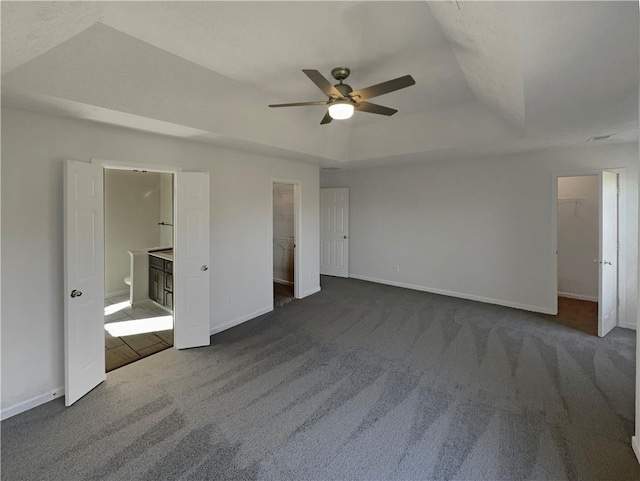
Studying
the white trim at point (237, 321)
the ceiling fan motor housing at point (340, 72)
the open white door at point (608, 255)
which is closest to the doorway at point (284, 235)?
the white trim at point (237, 321)

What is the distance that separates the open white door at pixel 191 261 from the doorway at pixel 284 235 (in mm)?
2861

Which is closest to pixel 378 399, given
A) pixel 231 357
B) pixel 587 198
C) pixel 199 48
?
pixel 231 357

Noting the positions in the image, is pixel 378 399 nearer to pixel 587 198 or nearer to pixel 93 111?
pixel 93 111

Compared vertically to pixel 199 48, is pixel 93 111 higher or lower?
lower

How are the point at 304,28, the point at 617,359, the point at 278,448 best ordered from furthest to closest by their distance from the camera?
the point at 617,359 → the point at 304,28 → the point at 278,448

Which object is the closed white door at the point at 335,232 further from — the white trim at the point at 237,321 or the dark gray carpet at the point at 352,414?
the dark gray carpet at the point at 352,414

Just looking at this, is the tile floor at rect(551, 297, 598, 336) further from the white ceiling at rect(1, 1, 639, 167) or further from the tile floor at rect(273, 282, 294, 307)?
the tile floor at rect(273, 282, 294, 307)

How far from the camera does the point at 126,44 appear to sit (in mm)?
2230

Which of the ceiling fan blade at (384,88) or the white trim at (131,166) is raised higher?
A: the ceiling fan blade at (384,88)

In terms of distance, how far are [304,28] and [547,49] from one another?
1.57m

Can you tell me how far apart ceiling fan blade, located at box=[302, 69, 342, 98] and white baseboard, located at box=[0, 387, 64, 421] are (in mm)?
3344

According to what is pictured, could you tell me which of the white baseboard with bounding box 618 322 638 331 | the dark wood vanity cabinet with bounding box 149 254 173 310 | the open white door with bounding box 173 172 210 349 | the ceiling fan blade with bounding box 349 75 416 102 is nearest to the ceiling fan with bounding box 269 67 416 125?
the ceiling fan blade with bounding box 349 75 416 102

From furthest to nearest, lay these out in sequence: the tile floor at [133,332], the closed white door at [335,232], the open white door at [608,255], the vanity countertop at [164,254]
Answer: the closed white door at [335,232] < the vanity countertop at [164,254] < the open white door at [608,255] < the tile floor at [133,332]

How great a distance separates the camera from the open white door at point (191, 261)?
3.42m
